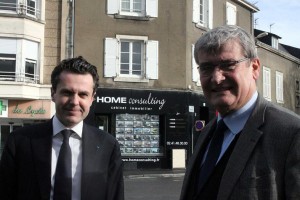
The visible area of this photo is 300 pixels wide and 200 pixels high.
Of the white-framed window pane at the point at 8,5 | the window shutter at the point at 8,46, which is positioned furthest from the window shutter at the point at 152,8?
the window shutter at the point at 8,46

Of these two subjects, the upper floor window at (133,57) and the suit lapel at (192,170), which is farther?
the upper floor window at (133,57)

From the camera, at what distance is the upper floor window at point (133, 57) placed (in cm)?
2170

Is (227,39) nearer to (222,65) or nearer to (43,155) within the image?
(222,65)

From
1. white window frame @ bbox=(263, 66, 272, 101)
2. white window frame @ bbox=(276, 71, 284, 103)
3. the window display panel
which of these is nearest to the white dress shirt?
the window display panel

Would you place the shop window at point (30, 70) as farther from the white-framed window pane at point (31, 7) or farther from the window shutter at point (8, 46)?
the white-framed window pane at point (31, 7)

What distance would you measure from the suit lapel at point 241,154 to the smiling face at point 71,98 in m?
1.13

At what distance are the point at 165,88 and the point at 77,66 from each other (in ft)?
63.5

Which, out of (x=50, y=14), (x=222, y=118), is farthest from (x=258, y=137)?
(x=50, y=14)

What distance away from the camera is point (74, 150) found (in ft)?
9.55

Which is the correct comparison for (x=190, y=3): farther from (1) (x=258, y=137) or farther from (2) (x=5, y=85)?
(1) (x=258, y=137)

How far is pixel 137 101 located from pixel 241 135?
64.0 ft

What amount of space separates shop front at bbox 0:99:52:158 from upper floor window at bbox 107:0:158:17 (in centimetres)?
563

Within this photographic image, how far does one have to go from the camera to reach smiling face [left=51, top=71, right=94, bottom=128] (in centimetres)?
282

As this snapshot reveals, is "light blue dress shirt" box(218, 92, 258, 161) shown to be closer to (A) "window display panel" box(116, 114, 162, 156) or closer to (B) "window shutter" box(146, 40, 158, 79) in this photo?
(A) "window display panel" box(116, 114, 162, 156)
